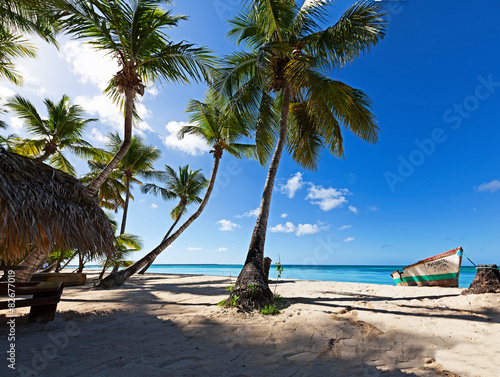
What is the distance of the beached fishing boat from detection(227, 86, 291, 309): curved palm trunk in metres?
5.67

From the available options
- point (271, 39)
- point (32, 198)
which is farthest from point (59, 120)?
point (271, 39)

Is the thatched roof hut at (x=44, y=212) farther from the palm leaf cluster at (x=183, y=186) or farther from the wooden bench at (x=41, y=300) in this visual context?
the palm leaf cluster at (x=183, y=186)

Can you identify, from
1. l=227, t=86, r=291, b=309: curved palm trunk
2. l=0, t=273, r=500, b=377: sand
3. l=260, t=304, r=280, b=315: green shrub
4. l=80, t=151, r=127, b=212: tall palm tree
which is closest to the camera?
l=0, t=273, r=500, b=377: sand

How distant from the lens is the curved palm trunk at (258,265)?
4.49 meters

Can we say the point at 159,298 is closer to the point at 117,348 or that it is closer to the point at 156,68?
the point at 117,348

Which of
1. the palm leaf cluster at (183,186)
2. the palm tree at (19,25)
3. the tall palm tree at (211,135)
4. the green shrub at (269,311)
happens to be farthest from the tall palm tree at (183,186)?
the green shrub at (269,311)

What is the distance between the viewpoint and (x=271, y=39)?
7105 mm

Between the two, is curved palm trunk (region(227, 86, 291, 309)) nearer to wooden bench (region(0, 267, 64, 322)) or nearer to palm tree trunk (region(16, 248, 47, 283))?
wooden bench (region(0, 267, 64, 322))

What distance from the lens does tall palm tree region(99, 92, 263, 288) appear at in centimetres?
782

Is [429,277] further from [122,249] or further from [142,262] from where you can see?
[122,249]

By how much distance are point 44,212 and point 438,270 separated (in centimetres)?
987

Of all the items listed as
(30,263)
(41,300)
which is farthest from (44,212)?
(30,263)

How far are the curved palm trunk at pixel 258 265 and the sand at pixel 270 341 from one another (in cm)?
36

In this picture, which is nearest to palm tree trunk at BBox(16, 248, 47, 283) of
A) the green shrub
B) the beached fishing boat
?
the green shrub
